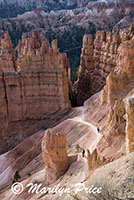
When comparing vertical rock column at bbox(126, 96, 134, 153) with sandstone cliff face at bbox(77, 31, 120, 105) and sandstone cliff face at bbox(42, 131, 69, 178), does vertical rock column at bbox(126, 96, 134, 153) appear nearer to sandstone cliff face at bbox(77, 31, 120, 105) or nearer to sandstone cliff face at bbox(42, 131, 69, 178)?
sandstone cliff face at bbox(42, 131, 69, 178)

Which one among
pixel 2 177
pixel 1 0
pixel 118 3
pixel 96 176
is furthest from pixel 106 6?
pixel 96 176

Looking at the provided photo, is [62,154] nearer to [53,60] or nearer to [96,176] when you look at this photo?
[96,176]

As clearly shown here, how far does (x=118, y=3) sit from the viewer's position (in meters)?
106

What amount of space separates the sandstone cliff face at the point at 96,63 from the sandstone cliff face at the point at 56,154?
20821 millimetres

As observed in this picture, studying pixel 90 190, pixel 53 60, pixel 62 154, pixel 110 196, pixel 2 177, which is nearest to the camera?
pixel 110 196

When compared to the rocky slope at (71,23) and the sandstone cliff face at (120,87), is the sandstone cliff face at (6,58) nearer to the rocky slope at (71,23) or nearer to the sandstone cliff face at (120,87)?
the sandstone cliff face at (120,87)

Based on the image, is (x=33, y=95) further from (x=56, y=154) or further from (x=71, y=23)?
(x=71, y=23)

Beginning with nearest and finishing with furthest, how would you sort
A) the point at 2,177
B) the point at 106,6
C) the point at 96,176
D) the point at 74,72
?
the point at 96,176 → the point at 2,177 → the point at 74,72 → the point at 106,6

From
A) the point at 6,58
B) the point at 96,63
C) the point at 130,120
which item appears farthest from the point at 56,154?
the point at 96,63

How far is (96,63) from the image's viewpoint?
43.0m

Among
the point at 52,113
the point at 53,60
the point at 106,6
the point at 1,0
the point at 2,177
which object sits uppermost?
the point at 1,0

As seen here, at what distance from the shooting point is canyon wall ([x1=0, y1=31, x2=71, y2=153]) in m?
33.7

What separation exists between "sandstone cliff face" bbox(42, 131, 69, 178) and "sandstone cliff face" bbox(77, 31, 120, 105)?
20.8m

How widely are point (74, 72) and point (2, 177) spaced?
3745 cm
